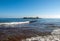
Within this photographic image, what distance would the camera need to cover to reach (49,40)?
8750mm

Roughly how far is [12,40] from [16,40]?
1.24 ft

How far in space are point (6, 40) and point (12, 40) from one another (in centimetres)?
56

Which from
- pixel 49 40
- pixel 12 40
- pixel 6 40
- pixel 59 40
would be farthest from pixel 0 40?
pixel 59 40

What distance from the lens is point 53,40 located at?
8.76 metres

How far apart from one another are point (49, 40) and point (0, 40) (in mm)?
4658

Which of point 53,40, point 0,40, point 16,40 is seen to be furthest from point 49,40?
point 0,40

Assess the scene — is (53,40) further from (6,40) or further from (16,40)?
(6,40)

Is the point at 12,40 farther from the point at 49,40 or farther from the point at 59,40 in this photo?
the point at 59,40

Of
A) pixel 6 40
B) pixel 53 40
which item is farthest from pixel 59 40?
pixel 6 40

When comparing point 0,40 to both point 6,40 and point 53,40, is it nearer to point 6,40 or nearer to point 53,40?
point 6,40

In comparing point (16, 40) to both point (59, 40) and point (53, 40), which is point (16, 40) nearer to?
point (53, 40)

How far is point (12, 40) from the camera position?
8.78m

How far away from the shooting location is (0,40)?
28.6 feet

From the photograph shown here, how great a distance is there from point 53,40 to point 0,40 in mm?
5041
